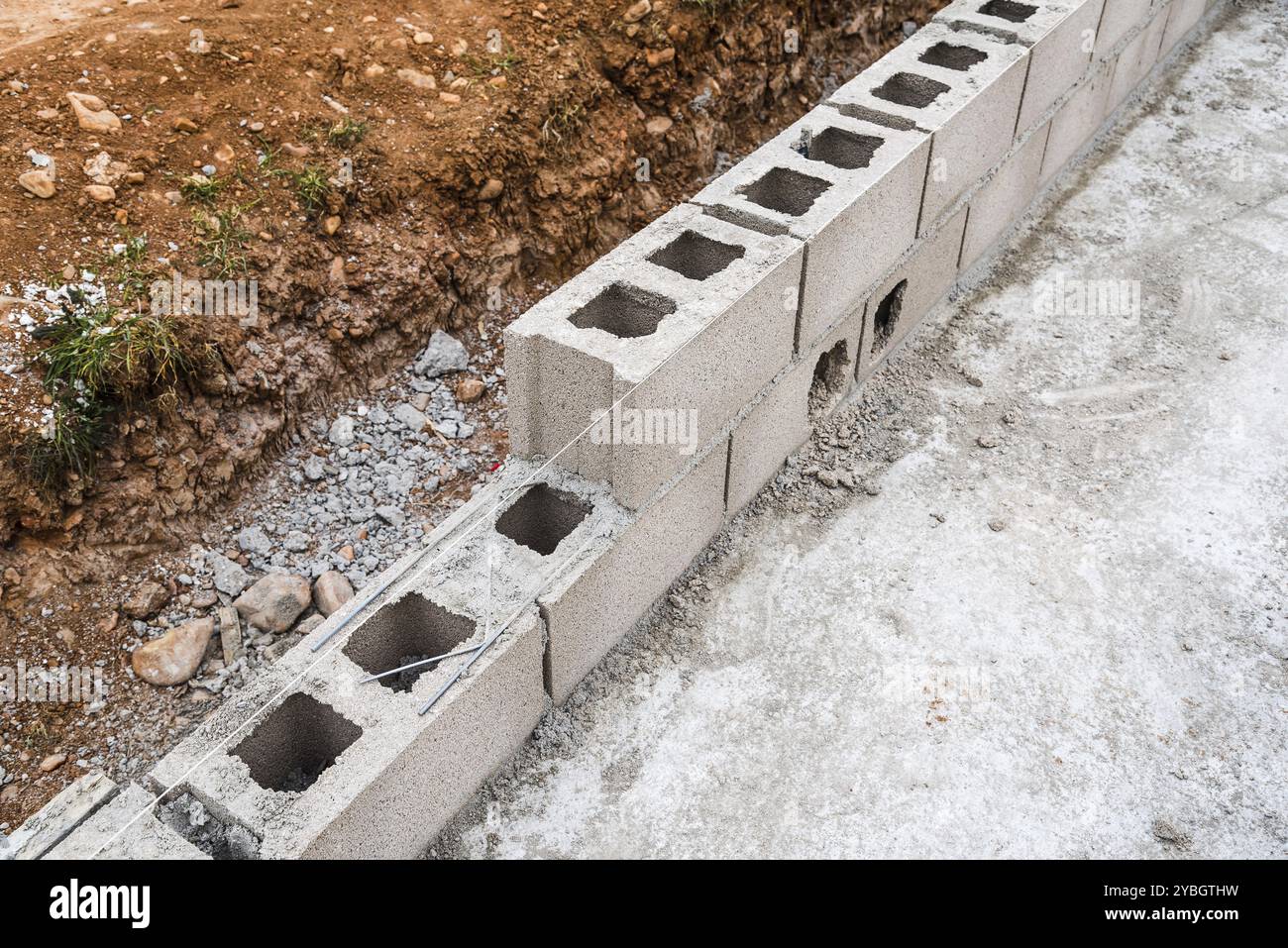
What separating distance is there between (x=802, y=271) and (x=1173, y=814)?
252 centimetres

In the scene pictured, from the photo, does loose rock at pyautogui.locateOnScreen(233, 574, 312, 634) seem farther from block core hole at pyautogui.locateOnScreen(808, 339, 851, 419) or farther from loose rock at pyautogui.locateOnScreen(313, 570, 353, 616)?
block core hole at pyautogui.locateOnScreen(808, 339, 851, 419)

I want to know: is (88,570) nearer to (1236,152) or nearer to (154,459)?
(154,459)

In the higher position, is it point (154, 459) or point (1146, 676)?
point (154, 459)

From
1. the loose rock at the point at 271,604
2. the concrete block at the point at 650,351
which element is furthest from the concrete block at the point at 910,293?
the loose rock at the point at 271,604

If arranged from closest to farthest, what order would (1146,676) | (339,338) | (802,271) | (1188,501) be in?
(1146,676) → (802,271) → (1188,501) → (339,338)

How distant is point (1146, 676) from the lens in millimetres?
4414

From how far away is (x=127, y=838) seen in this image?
3.18m

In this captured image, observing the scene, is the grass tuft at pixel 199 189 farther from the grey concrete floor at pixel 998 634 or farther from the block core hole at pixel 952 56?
the block core hole at pixel 952 56

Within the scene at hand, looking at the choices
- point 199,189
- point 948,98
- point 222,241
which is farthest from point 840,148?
point 199,189

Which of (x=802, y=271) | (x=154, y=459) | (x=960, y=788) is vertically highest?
(x=802, y=271)

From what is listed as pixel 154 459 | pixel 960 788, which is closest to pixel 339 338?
pixel 154 459

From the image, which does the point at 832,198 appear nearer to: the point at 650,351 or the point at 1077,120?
the point at 650,351

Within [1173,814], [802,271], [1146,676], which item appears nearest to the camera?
[1173,814]

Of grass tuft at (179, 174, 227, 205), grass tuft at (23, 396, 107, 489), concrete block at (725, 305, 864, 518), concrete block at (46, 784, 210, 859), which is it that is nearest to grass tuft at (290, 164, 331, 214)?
grass tuft at (179, 174, 227, 205)
